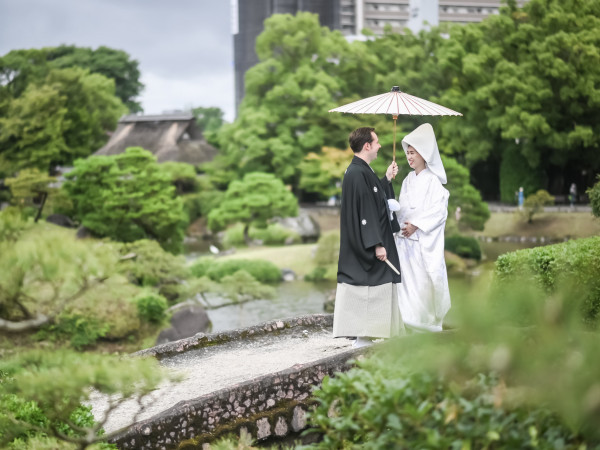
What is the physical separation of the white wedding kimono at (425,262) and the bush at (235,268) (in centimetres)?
1570

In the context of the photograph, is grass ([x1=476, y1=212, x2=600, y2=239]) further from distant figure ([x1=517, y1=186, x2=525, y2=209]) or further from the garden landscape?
distant figure ([x1=517, y1=186, x2=525, y2=209])

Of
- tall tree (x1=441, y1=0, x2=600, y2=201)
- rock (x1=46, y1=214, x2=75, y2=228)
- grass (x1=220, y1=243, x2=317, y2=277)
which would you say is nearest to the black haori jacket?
grass (x1=220, y1=243, x2=317, y2=277)

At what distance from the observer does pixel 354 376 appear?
→ 341 centimetres

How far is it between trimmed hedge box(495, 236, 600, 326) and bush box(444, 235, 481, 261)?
1674 centimetres

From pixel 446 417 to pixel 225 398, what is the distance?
2815 millimetres

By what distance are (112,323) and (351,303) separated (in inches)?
456

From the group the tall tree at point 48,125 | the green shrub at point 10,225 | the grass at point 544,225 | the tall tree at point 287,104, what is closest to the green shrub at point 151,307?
the grass at point 544,225

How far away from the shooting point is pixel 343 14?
64.6 m

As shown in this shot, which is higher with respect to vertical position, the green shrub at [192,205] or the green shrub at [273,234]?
the green shrub at [192,205]

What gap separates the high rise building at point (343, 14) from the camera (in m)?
55.3

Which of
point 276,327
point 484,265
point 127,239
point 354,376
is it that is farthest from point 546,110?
point 354,376

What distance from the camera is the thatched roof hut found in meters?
38.2

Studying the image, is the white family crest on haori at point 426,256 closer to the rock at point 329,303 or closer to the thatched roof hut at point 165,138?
the rock at point 329,303

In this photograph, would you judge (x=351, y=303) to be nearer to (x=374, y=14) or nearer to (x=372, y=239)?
(x=372, y=239)
